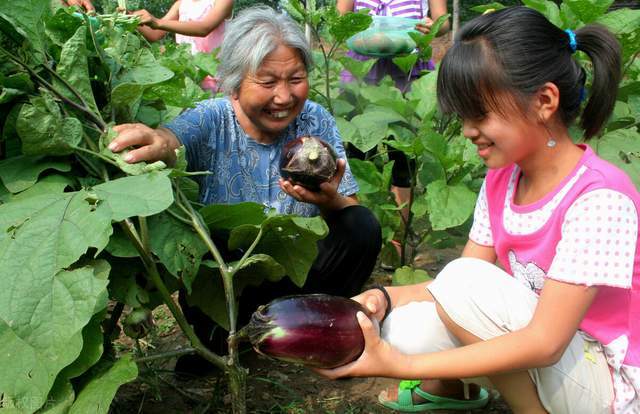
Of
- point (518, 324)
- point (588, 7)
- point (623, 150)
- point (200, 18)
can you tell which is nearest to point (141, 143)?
point (518, 324)

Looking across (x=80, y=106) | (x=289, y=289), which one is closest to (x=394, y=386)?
(x=289, y=289)

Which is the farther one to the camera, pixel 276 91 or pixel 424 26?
pixel 424 26

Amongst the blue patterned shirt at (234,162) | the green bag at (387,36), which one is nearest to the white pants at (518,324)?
the blue patterned shirt at (234,162)

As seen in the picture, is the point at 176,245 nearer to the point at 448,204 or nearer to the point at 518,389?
the point at 518,389

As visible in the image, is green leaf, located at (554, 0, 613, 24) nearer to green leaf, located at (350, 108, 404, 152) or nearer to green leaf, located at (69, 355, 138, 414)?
green leaf, located at (350, 108, 404, 152)

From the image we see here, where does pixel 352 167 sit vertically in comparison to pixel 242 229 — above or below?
below

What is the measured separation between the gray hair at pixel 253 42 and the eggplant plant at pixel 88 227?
0.24m

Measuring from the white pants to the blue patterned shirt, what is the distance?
27.9 inches

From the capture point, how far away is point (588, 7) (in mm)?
2561

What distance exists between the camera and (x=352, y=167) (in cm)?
277

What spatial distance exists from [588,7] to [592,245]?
4.60 ft

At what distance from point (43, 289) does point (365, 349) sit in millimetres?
692

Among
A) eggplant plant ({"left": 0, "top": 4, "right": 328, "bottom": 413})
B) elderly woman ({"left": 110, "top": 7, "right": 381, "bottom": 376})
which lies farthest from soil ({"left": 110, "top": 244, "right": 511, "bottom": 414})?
eggplant plant ({"left": 0, "top": 4, "right": 328, "bottom": 413})

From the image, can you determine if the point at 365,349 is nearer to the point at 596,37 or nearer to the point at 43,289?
the point at 43,289
